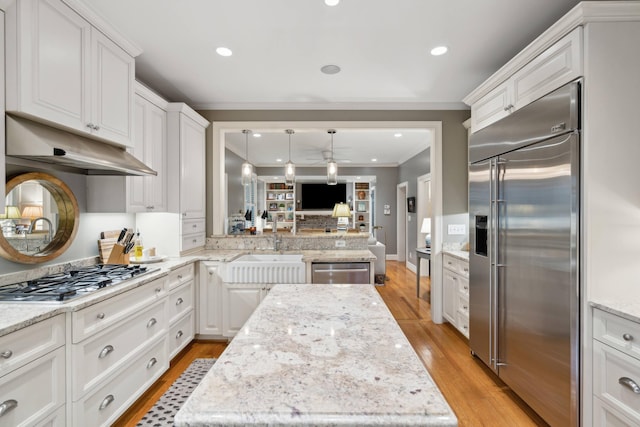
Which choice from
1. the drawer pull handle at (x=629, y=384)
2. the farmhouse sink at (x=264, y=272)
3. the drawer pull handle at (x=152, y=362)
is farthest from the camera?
the farmhouse sink at (x=264, y=272)

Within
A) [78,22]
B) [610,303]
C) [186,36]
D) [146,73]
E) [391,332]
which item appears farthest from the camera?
[146,73]

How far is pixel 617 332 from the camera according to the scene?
148cm

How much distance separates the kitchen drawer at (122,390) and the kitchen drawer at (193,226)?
113cm

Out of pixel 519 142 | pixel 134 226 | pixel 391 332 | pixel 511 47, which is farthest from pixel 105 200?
pixel 511 47

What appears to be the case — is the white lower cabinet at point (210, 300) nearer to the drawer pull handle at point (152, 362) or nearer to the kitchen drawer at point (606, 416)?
the drawer pull handle at point (152, 362)

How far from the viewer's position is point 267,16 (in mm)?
2025

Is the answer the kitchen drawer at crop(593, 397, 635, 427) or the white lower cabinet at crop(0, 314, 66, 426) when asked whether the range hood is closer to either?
the white lower cabinet at crop(0, 314, 66, 426)

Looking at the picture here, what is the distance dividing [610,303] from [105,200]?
3.30 m

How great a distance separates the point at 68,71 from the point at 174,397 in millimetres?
2214

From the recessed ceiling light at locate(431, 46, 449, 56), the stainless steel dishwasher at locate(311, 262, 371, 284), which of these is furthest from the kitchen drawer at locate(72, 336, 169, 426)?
the recessed ceiling light at locate(431, 46, 449, 56)

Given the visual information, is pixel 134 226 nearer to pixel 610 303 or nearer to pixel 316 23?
pixel 316 23

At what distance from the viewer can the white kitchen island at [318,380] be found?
63 centimetres

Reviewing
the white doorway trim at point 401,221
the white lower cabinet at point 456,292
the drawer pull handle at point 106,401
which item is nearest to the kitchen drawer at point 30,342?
the drawer pull handle at point 106,401

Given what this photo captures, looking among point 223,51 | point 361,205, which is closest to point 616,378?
point 223,51
